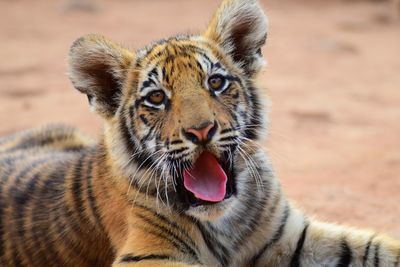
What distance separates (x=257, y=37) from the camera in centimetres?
423

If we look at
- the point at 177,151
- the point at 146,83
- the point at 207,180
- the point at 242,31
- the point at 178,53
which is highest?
the point at 242,31

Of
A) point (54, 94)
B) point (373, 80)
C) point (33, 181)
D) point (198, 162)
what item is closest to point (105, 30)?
point (54, 94)

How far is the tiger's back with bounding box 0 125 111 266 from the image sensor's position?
13.4 feet

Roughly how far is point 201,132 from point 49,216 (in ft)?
4.04

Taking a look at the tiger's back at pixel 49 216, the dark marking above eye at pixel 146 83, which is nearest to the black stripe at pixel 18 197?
the tiger's back at pixel 49 216

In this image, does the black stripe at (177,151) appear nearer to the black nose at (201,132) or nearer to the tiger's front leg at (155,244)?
the black nose at (201,132)

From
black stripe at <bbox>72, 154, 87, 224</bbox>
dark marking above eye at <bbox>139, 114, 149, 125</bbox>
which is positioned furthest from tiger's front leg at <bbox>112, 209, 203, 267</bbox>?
dark marking above eye at <bbox>139, 114, 149, 125</bbox>

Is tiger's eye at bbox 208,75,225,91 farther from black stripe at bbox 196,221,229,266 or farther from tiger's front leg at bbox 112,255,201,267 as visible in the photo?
tiger's front leg at bbox 112,255,201,267

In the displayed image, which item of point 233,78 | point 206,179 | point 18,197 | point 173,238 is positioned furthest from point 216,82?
point 18,197

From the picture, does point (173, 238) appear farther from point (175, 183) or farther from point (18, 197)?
point (18, 197)

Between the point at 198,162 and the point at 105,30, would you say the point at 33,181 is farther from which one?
the point at 105,30

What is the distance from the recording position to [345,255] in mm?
4121

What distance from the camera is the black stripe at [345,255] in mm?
4105

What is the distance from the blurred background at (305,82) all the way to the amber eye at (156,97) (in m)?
0.72
